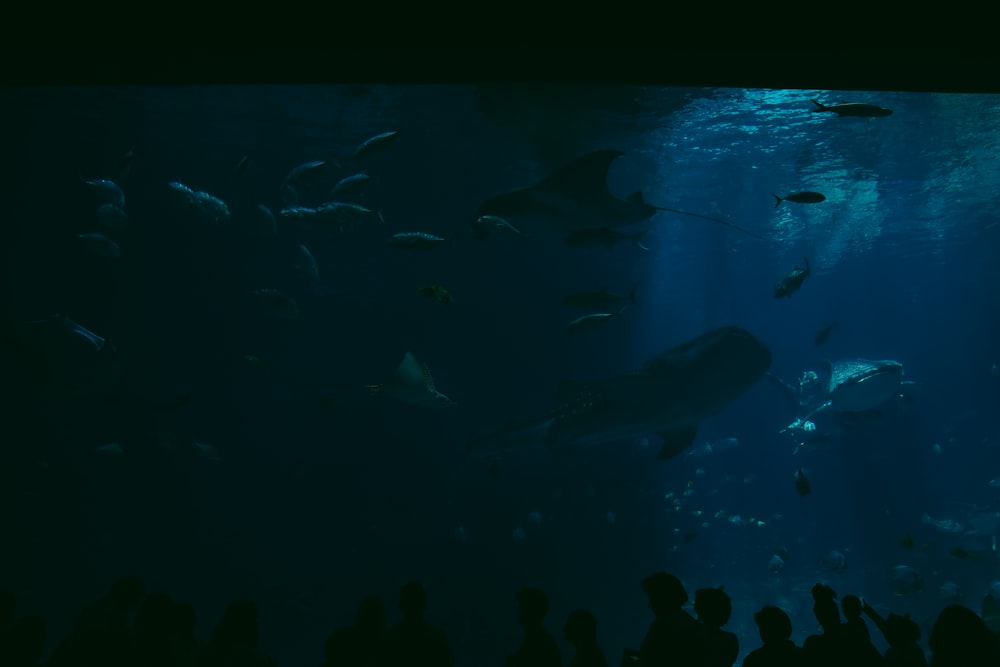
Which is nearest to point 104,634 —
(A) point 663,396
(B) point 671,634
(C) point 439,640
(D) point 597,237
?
(C) point 439,640

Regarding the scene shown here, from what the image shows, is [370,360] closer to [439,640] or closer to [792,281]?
[792,281]

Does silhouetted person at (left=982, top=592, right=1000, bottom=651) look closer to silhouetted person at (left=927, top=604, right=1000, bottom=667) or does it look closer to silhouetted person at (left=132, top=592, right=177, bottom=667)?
silhouetted person at (left=927, top=604, right=1000, bottom=667)

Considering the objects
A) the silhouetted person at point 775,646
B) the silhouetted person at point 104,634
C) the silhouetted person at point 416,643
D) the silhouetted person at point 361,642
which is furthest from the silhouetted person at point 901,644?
the silhouetted person at point 104,634

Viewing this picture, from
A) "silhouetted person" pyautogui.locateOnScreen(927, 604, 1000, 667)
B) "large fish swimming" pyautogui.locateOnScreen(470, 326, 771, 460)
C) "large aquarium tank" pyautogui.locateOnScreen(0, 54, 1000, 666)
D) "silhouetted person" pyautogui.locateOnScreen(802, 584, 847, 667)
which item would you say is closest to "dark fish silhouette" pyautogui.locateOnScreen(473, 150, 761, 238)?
"large aquarium tank" pyautogui.locateOnScreen(0, 54, 1000, 666)

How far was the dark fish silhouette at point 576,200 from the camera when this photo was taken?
303 inches

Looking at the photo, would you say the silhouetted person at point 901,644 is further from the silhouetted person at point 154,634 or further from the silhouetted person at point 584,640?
the silhouetted person at point 154,634

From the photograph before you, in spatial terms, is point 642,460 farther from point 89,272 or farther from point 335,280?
point 89,272

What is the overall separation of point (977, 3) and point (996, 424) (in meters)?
51.1

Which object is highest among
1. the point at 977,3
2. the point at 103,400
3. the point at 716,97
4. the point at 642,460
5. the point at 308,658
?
the point at 977,3

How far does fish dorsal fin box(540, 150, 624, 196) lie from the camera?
7492mm

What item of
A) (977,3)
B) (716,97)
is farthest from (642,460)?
(977,3)

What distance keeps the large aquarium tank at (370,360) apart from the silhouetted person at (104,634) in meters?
5.72

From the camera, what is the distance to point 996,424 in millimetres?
40656

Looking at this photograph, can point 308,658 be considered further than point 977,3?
Yes
